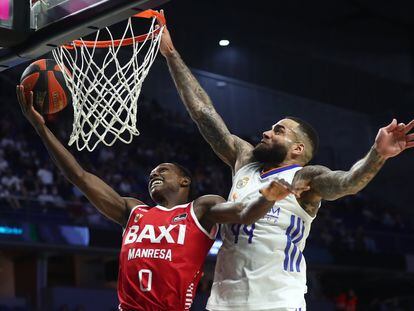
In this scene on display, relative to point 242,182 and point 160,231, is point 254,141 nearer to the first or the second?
point 242,182

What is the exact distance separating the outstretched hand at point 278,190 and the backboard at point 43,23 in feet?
3.32

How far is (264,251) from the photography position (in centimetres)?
377

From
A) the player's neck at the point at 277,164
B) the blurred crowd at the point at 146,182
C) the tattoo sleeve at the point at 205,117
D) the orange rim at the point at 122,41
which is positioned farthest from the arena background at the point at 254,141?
the player's neck at the point at 277,164

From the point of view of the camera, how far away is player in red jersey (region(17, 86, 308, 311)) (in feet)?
12.4

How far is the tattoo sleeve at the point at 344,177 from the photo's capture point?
3.52 metres

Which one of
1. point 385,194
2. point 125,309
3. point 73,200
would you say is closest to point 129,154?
point 73,200

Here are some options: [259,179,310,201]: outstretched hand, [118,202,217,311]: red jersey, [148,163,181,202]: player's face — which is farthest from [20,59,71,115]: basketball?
[259,179,310,201]: outstretched hand

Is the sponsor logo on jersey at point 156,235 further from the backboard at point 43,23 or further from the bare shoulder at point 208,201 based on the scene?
the backboard at point 43,23

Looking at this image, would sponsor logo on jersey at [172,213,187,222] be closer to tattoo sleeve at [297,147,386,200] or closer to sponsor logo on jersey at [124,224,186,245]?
sponsor logo on jersey at [124,224,186,245]

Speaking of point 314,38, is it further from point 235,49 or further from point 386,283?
point 386,283

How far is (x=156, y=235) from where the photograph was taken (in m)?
3.91

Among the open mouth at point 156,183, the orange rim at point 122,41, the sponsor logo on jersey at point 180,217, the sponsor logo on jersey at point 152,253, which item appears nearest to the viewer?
the sponsor logo on jersey at point 152,253

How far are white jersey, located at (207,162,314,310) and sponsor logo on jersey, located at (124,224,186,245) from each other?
0.76ft

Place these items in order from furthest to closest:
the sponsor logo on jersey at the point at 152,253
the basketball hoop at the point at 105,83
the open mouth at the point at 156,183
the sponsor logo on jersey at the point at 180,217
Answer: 1. the basketball hoop at the point at 105,83
2. the open mouth at the point at 156,183
3. the sponsor logo on jersey at the point at 180,217
4. the sponsor logo on jersey at the point at 152,253
